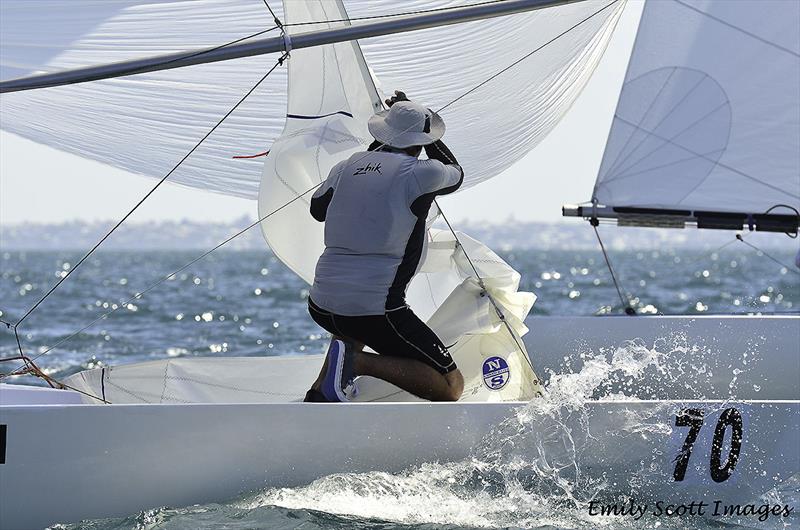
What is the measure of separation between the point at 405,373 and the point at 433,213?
0.65m

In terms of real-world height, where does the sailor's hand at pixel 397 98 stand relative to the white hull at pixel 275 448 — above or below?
above

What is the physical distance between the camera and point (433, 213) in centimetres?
404

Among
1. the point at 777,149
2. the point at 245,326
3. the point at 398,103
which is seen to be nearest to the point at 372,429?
the point at 398,103

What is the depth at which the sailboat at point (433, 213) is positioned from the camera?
3344mm

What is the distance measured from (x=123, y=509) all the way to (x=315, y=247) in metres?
1.36

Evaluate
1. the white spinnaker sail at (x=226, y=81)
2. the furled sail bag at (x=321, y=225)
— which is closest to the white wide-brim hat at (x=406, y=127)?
the furled sail bag at (x=321, y=225)

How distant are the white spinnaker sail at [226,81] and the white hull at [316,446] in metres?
1.30

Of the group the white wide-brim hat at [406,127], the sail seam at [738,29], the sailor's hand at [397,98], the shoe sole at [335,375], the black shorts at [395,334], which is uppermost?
the sail seam at [738,29]

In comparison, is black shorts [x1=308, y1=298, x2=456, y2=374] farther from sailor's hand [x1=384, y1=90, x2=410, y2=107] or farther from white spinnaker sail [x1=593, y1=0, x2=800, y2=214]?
white spinnaker sail [x1=593, y1=0, x2=800, y2=214]

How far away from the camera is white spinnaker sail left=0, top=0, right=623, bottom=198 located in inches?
154

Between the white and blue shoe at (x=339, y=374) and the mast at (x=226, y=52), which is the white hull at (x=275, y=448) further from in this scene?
the mast at (x=226, y=52)

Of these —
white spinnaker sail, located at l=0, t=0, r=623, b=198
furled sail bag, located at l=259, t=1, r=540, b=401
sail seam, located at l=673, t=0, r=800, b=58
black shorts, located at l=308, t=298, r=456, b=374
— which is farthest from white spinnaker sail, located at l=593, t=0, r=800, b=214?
black shorts, located at l=308, t=298, r=456, b=374

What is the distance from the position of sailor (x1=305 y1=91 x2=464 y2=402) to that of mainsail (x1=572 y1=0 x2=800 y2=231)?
1630mm

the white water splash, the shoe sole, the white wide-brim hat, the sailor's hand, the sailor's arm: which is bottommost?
the white water splash
